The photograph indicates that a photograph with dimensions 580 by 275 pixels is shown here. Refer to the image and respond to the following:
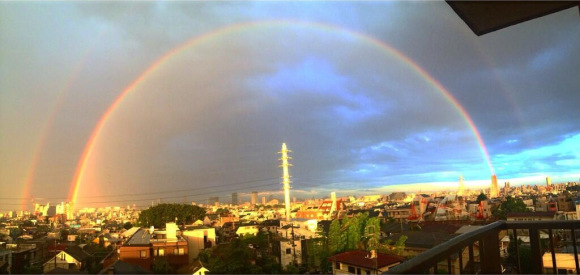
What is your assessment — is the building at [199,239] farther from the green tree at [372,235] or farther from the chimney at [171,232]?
the green tree at [372,235]

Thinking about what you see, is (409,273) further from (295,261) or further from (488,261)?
(295,261)

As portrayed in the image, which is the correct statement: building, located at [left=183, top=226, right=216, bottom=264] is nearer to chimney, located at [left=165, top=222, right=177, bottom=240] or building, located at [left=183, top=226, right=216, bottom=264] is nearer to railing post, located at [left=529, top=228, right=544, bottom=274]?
chimney, located at [left=165, top=222, right=177, bottom=240]

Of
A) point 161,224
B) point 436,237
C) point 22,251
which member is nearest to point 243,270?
point 436,237

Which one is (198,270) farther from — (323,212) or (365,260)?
(323,212)

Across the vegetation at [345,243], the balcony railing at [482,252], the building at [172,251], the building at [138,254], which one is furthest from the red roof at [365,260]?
the balcony railing at [482,252]

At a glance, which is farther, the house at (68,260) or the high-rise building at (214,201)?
the high-rise building at (214,201)

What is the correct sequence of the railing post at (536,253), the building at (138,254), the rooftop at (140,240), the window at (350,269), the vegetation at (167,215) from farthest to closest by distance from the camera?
the vegetation at (167,215) < the rooftop at (140,240) < the building at (138,254) < the window at (350,269) < the railing post at (536,253)

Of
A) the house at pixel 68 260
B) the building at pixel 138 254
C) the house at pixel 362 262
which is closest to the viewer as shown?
the house at pixel 362 262
